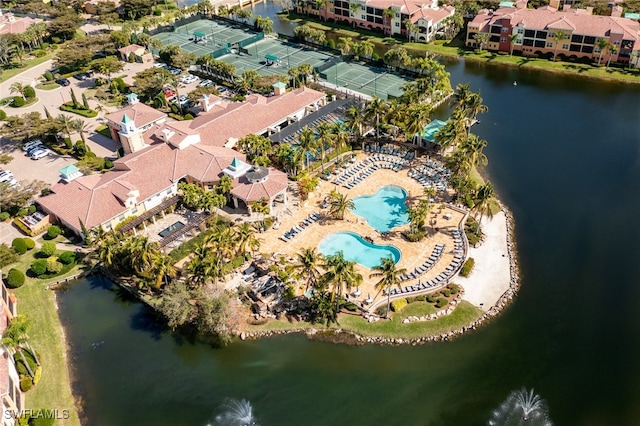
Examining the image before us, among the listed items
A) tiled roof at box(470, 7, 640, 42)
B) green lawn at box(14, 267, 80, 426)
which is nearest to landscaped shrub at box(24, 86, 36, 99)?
green lawn at box(14, 267, 80, 426)

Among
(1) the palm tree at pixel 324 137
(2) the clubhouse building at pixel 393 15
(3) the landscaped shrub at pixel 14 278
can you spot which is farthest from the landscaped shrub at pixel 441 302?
(2) the clubhouse building at pixel 393 15

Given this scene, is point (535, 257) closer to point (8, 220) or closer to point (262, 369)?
point (262, 369)

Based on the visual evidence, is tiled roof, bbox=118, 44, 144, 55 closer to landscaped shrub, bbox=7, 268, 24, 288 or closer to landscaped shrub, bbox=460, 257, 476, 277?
landscaped shrub, bbox=7, 268, 24, 288

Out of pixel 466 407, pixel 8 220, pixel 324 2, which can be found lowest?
pixel 466 407

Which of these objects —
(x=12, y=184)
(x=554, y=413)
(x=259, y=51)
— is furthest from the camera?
(x=259, y=51)

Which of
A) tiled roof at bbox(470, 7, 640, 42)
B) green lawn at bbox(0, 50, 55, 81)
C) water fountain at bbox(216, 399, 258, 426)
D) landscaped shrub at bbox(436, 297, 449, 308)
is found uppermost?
tiled roof at bbox(470, 7, 640, 42)

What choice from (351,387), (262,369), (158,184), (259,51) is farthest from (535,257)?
(259,51)

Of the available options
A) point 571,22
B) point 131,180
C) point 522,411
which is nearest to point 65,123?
point 131,180
